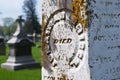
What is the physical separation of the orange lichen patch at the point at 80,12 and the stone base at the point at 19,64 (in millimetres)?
12861

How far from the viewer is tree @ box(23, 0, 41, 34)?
64.6 m

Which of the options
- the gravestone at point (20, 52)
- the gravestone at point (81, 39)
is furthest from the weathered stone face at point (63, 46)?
the gravestone at point (20, 52)

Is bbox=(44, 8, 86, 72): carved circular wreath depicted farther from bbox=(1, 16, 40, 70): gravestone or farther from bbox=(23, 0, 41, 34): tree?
bbox=(23, 0, 41, 34): tree

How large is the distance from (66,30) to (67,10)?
235mm

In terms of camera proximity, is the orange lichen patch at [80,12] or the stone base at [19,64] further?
the stone base at [19,64]

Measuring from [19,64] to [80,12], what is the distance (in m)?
13.3

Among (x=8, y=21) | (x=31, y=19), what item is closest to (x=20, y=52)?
(x=31, y=19)

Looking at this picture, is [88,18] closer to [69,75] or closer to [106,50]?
[106,50]

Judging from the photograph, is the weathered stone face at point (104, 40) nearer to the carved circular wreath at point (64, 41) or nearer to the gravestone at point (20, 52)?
the carved circular wreath at point (64, 41)

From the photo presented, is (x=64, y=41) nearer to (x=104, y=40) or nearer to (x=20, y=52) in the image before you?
(x=104, y=40)

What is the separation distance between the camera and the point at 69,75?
404 cm

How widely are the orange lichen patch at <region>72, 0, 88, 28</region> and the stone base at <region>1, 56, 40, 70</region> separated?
42.2 feet

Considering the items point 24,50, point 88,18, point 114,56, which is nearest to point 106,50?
point 114,56

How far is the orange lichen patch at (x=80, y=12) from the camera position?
12.5 ft
